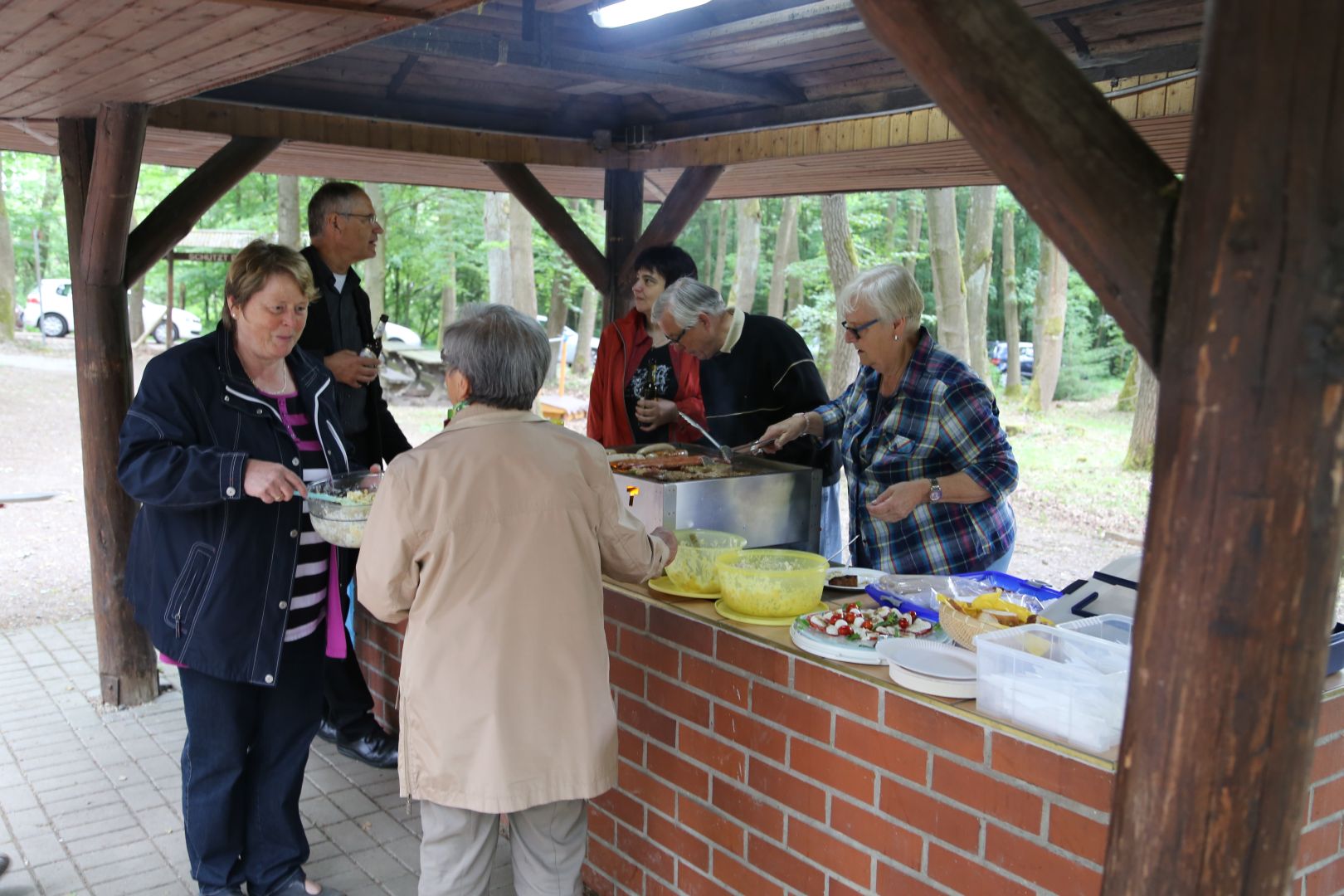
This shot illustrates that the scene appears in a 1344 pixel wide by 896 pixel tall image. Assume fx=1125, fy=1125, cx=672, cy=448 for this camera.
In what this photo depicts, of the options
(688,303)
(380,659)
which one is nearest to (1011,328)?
(688,303)

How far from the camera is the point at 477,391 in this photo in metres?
2.45

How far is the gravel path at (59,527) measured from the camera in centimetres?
703


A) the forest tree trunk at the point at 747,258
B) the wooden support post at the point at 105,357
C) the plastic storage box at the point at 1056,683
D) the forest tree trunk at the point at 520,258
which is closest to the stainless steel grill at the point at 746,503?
the plastic storage box at the point at 1056,683

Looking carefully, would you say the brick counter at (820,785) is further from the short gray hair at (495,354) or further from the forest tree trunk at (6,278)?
the forest tree trunk at (6,278)

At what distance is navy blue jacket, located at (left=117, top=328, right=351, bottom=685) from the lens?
2.88 meters

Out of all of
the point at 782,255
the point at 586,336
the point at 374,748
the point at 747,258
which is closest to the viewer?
the point at 374,748

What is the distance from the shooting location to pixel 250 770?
326 cm

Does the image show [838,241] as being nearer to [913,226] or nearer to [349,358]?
[349,358]

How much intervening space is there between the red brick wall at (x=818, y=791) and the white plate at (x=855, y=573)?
456mm

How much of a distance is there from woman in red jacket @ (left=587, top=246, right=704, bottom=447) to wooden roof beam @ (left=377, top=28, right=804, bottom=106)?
741mm

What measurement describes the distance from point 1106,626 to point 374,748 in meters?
2.92

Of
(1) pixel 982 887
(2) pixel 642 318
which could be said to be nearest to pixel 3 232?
(2) pixel 642 318

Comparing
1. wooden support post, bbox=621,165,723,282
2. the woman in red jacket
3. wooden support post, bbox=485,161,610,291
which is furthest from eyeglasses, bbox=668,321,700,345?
wooden support post, bbox=485,161,610,291

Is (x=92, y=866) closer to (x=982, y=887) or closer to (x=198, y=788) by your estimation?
(x=198, y=788)
